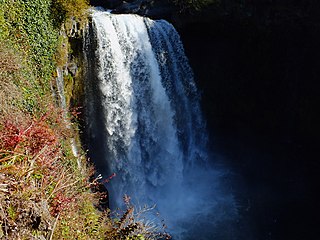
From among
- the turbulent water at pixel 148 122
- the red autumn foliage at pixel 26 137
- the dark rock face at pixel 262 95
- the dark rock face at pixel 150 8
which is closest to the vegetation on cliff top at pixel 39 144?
the red autumn foliage at pixel 26 137

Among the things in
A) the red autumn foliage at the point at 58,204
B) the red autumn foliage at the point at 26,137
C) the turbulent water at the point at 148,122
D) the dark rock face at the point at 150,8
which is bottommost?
the turbulent water at the point at 148,122

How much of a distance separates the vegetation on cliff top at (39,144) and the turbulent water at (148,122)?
1336 mm

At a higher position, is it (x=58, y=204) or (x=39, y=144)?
(x=39, y=144)

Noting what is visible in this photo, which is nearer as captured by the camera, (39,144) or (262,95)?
(39,144)

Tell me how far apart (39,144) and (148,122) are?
19.9 ft

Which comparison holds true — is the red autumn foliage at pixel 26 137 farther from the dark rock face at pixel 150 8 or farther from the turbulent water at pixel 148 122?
the dark rock face at pixel 150 8

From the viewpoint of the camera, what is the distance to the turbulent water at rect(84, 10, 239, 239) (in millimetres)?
10539

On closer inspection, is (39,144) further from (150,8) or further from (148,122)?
(150,8)

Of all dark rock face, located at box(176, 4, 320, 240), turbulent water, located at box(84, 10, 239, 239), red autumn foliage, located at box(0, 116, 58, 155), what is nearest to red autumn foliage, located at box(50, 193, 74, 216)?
red autumn foliage, located at box(0, 116, 58, 155)

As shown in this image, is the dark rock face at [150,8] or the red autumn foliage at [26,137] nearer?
the red autumn foliage at [26,137]

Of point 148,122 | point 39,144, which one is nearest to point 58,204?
point 39,144

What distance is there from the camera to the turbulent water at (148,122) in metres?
10.5

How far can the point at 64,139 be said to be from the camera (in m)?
7.93

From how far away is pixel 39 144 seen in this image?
5855mm
